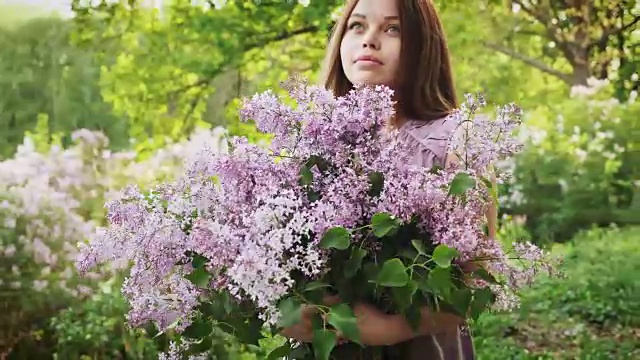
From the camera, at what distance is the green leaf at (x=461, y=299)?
0.77 metres

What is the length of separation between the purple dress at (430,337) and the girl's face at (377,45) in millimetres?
95

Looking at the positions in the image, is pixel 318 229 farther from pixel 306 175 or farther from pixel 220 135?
pixel 220 135

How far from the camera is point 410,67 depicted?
114 centimetres

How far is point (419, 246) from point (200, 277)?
23 cm

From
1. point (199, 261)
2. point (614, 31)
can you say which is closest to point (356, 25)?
point (199, 261)

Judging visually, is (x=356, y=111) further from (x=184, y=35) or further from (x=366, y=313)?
(x=184, y=35)

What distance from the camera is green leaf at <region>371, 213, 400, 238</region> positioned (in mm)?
735

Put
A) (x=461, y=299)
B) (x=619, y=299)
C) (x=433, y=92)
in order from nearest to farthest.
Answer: (x=461, y=299) → (x=433, y=92) → (x=619, y=299)

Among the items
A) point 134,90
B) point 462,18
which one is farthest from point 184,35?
point 462,18

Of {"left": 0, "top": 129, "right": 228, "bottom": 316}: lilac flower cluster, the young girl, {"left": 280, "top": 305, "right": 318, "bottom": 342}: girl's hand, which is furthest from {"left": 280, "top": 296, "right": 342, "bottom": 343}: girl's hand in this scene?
{"left": 0, "top": 129, "right": 228, "bottom": 316}: lilac flower cluster

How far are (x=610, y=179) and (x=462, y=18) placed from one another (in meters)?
0.59

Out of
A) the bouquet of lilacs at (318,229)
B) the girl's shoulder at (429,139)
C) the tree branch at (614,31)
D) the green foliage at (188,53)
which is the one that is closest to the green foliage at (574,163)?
the tree branch at (614,31)

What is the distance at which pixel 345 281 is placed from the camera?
771mm

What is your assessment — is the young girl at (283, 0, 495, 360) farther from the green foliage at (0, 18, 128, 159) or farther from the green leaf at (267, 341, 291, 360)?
the green foliage at (0, 18, 128, 159)
